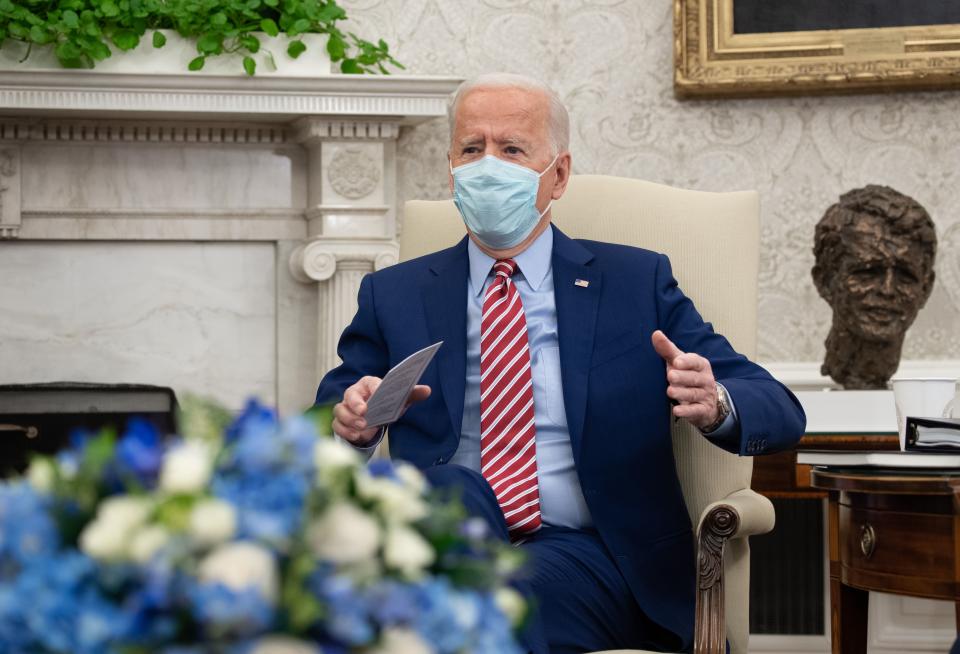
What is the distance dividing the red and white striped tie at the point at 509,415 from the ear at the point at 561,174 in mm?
267

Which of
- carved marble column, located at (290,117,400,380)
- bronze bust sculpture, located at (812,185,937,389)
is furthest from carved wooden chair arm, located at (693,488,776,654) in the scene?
carved marble column, located at (290,117,400,380)

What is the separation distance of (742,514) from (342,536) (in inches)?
49.3

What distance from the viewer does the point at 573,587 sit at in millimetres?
1737

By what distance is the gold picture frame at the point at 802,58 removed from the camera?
10.8 ft

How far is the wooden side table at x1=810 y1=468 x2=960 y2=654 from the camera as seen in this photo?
1.90 metres

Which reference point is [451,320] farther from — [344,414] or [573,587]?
[573,587]

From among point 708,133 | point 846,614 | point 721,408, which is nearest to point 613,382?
point 721,408

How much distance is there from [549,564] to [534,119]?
0.80 meters

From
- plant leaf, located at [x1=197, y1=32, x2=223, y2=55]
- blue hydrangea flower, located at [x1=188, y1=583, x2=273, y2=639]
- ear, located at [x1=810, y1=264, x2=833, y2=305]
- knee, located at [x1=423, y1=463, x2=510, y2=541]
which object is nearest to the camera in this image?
blue hydrangea flower, located at [x1=188, y1=583, x2=273, y2=639]

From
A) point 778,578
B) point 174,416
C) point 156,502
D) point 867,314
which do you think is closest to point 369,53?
point 174,416

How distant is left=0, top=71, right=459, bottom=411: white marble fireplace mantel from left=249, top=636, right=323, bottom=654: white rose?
2702 mm

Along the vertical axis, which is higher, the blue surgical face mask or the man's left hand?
the blue surgical face mask

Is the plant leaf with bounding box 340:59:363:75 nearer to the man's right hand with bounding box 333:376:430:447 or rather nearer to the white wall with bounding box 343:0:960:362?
the white wall with bounding box 343:0:960:362

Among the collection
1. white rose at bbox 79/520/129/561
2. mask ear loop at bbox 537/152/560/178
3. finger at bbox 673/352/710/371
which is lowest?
white rose at bbox 79/520/129/561
